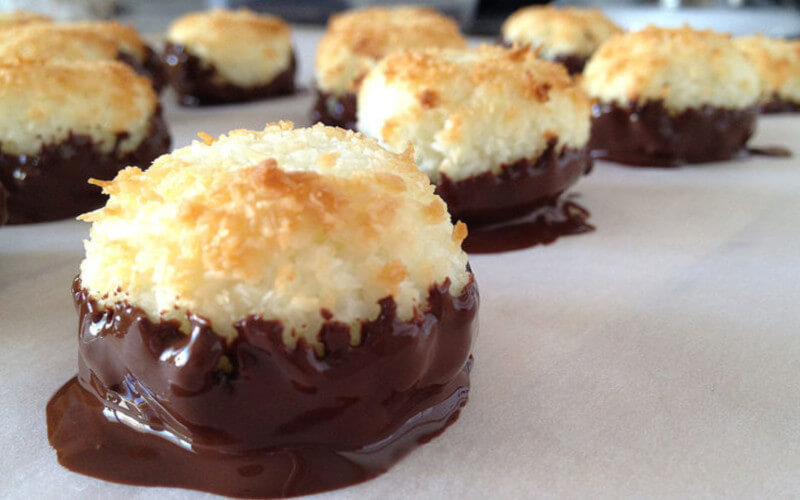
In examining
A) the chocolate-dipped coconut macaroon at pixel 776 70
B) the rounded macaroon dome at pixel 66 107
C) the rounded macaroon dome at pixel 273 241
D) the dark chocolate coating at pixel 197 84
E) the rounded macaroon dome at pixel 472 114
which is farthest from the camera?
the dark chocolate coating at pixel 197 84

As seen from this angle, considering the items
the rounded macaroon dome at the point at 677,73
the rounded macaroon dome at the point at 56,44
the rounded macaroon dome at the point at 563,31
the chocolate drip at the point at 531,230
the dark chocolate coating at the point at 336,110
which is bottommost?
the dark chocolate coating at the point at 336,110

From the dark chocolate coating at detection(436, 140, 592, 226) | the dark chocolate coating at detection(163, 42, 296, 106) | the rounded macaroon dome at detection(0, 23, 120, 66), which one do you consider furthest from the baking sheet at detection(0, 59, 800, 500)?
the dark chocolate coating at detection(163, 42, 296, 106)

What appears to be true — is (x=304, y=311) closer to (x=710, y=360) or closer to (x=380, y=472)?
(x=380, y=472)

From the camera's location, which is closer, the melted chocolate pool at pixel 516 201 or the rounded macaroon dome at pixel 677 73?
the melted chocolate pool at pixel 516 201

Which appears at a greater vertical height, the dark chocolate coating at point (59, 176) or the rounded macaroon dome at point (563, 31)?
the rounded macaroon dome at point (563, 31)

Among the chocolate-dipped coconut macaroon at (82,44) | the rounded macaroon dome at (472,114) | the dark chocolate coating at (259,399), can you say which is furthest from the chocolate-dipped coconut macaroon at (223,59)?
the dark chocolate coating at (259,399)

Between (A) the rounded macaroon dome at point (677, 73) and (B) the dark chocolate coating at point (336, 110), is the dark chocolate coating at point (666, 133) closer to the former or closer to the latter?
(A) the rounded macaroon dome at point (677, 73)

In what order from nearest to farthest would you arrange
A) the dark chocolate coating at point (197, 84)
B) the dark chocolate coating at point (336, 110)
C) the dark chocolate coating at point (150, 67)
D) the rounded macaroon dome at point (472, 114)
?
the rounded macaroon dome at point (472, 114)
the dark chocolate coating at point (336, 110)
the dark chocolate coating at point (150, 67)
the dark chocolate coating at point (197, 84)
